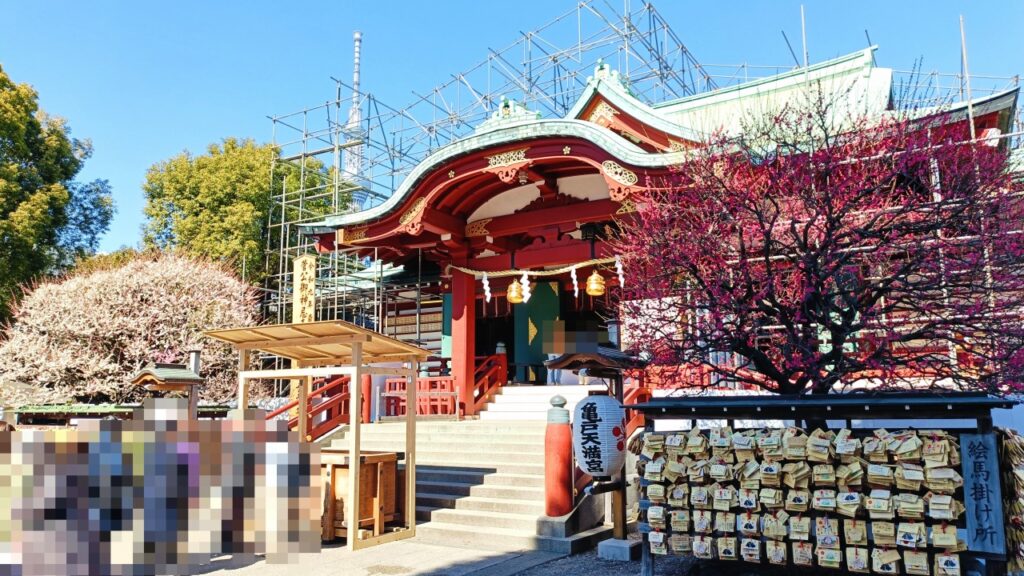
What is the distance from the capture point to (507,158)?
40.3ft

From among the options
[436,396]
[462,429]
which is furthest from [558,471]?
[436,396]

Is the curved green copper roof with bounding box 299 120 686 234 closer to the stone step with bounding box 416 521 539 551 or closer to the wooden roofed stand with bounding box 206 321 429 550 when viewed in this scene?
the wooden roofed stand with bounding box 206 321 429 550

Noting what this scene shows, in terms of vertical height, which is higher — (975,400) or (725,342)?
(725,342)

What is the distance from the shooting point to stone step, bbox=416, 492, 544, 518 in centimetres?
882

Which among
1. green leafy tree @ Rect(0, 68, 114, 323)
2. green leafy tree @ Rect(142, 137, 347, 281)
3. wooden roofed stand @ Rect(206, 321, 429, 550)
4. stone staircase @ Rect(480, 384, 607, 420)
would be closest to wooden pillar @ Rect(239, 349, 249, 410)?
wooden roofed stand @ Rect(206, 321, 429, 550)

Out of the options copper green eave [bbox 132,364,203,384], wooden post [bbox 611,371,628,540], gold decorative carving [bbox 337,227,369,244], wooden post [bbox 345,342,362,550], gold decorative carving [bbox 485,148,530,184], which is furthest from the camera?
gold decorative carving [bbox 337,227,369,244]

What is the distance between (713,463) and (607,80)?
448 inches

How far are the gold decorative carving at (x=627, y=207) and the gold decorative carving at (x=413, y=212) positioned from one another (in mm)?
3719

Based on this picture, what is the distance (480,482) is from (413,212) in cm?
577

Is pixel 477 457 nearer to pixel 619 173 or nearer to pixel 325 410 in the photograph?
pixel 325 410

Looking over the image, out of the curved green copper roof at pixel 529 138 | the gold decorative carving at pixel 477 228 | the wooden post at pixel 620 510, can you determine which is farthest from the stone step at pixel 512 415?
the wooden post at pixel 620 510

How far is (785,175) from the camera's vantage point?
7887 millimetres

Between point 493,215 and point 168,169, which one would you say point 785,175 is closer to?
point 493,215

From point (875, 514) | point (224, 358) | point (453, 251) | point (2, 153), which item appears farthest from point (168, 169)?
point (875, 514)
